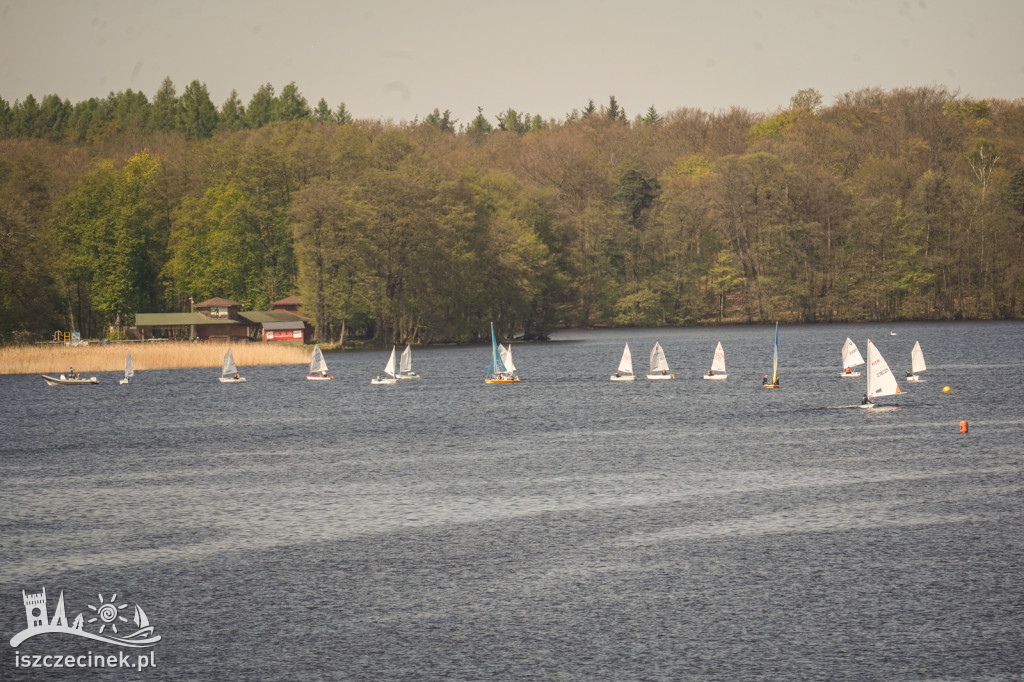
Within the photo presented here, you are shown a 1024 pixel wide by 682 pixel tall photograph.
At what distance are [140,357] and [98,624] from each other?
344ft

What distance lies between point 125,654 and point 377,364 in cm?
11201

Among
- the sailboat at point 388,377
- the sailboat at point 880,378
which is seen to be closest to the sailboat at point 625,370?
the sailboat at point 388,377

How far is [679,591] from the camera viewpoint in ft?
102

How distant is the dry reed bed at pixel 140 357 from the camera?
119875 mm

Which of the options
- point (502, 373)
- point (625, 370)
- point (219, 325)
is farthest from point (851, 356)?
point (219, 325)

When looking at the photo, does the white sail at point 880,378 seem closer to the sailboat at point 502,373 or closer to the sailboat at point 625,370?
the sailboat at point 625,370

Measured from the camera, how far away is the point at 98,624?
94.3 ft

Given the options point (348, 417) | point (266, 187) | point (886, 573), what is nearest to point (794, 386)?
point (348, 417)

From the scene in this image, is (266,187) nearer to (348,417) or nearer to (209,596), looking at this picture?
(348,417)

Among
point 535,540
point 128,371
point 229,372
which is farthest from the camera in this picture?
point 128,371

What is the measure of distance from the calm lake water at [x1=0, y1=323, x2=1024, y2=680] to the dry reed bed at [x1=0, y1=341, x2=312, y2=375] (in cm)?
3971

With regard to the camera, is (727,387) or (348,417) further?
(727,387)

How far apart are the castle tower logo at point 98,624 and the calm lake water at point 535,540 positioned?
0.34 meters

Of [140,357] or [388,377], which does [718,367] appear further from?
[140,357]
